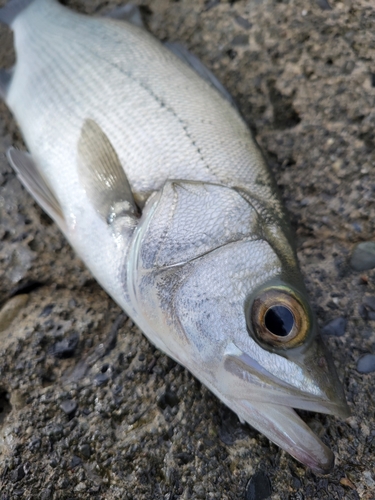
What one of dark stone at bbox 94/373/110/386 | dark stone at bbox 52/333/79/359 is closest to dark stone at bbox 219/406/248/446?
dark stone at bbox 94/373/110/386

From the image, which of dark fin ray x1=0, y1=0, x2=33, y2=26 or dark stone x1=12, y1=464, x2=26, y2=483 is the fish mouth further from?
dark fin ray x1=0, y1=0, x2=33, y2=26

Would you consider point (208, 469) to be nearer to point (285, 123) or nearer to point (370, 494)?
point (370, 494)

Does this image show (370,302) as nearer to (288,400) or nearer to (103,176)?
(288,400)

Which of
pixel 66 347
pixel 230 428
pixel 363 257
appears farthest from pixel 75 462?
pixel 363 257

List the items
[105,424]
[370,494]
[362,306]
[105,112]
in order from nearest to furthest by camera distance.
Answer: [370,494] → [105,424] → [362,306] → [105,112]

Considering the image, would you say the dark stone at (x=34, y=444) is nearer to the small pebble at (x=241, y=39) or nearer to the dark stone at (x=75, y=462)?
the dark stone at (x=75, y=462)

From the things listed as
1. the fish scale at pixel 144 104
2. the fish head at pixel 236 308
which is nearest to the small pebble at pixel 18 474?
the fish head at pixel 236 308

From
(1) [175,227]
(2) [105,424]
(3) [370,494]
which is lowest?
(3) [370,494]

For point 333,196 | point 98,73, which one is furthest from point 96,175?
point 333,196
